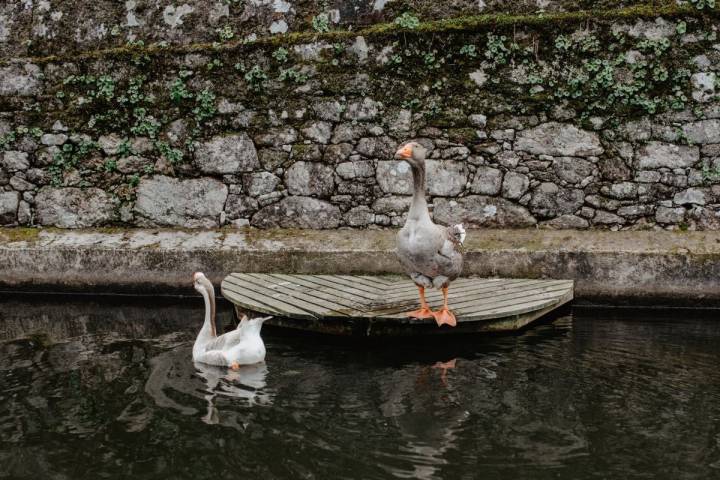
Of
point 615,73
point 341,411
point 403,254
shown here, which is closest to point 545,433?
point 341,411

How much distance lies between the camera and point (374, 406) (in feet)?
15.5

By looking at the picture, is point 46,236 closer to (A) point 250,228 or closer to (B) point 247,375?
(A) point 250,228

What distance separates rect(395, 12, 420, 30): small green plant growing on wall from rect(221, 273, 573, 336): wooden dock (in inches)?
103

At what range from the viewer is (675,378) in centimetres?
516

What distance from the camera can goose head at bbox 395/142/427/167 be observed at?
18.6ft

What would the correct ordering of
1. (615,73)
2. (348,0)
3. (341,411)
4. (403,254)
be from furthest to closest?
1. (348,0)
2. (615,73)
3. (403,254)
4. (341,411)

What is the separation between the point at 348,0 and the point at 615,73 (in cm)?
290

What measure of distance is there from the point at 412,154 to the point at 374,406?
2.03 m

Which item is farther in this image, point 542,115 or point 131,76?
point 131,76

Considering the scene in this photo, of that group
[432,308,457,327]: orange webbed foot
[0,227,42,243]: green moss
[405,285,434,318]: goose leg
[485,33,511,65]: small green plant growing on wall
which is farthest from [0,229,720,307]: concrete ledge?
[485,33,511,65]: small green plant growing on wall

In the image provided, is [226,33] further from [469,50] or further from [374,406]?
[374,406]

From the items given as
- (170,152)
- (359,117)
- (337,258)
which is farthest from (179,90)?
(337,258)

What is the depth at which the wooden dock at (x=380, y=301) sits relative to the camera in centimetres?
615

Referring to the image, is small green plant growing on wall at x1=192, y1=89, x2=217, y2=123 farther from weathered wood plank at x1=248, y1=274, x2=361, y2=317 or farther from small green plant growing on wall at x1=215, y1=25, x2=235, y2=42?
weathered wood plank at x1=248, y1=274, x2=361, y2=317
